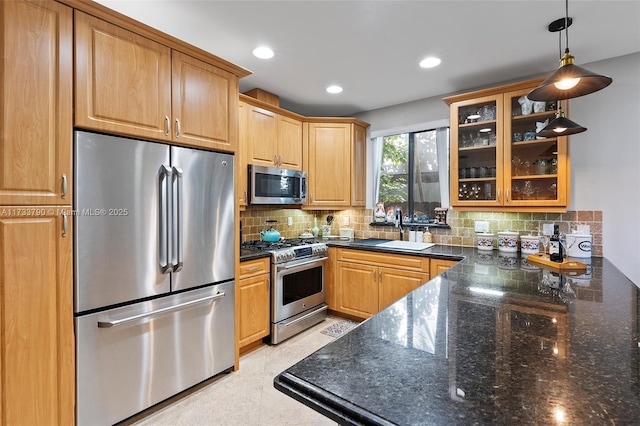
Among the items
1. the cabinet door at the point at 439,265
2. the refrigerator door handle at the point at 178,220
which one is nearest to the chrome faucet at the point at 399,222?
the cabinet door at the point at 439,265

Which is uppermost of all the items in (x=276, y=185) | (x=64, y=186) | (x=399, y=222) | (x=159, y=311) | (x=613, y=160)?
(x=613, y=160)

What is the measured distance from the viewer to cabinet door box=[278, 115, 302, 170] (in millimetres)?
3365

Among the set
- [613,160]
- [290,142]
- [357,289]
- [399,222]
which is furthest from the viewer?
[399,222]

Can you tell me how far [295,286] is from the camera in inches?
123

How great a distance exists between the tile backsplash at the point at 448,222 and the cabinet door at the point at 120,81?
1596 millimetres

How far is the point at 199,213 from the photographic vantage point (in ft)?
7.06

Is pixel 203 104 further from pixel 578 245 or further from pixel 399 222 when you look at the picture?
pixel 578 245

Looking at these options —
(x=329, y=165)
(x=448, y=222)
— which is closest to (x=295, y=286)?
(x=329, y=165)

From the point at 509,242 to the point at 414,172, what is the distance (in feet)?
4.41

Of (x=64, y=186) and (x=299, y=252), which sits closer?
(x=64, y=186)

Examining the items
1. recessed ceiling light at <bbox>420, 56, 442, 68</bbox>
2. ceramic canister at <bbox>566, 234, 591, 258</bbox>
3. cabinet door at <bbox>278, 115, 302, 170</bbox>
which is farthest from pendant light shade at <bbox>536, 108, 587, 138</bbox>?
cabinet door at <bbox>278, 115, 302, 170</bbox>

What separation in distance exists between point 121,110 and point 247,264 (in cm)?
146

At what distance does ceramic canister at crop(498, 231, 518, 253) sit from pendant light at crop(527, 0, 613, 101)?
1.59 meters

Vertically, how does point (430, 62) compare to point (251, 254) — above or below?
above
